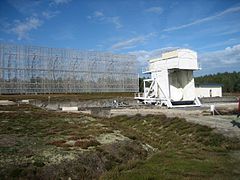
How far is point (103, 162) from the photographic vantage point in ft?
47.1

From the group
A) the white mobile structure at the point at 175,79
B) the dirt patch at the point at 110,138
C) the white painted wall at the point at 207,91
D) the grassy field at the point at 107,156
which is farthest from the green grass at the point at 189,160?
the white painted wall at the point at 207,91

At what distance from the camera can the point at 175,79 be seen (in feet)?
177

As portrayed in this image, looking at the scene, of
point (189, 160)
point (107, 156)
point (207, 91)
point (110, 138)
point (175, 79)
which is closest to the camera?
point (189, 160)

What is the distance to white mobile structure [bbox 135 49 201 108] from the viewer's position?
51344 mm

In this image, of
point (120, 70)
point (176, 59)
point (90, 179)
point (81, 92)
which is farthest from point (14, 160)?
point (120, 70)

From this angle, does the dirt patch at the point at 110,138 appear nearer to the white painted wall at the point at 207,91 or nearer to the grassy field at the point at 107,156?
the grassy field at the point at 107,156

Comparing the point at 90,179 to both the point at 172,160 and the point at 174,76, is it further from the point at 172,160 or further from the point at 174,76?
the point at 174,76

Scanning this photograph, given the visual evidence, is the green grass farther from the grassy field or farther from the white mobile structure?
the white mobile structure

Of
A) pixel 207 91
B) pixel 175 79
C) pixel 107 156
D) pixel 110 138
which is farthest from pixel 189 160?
pixel 207 91

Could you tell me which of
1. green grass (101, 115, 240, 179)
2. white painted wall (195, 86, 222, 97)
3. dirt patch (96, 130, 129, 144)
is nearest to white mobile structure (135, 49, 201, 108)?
white painted wall (195, 86, 222, 97)

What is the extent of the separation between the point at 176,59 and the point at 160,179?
4154cm

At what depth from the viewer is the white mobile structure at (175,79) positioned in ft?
168

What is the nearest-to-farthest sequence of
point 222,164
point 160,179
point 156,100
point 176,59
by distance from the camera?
point 160,179
point 222,164
point 176,59
point 156,100

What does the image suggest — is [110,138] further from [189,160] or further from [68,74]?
[68,74]
